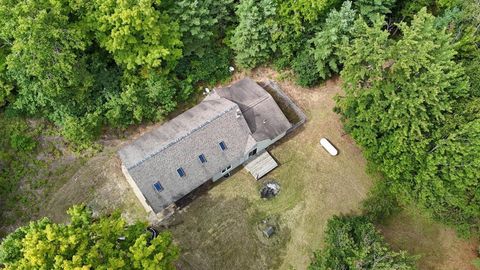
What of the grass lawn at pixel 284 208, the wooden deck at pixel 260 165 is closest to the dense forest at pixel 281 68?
the grass lawn at pixel 284 208

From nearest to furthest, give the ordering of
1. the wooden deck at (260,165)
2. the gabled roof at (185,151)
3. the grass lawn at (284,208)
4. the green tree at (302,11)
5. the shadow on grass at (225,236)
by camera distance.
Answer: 1. the gabled roof at (185,151)
2. the shadow on grass at (225,236)
3. the grass lawn at (284,208)
4. the green tree at (302,11)
5. the wooden deck at (260,165)

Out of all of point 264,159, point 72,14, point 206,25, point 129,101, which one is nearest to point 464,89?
point 264,159

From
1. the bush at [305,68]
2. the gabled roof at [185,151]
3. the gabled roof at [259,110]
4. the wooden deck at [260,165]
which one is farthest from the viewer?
the bush at [305,68]

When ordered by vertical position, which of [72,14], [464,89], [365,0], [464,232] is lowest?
[464,232]

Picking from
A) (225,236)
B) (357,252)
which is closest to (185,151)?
(225,236)

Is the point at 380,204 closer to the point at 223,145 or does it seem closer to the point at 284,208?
the point at 284,208

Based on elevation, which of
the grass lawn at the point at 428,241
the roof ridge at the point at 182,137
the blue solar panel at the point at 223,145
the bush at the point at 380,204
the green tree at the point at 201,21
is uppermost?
the green tree at the point at 201,21

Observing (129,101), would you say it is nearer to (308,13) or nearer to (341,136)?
(308,13)

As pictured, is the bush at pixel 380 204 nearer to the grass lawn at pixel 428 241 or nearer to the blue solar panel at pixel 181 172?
the grass lawn at pixel 428 241
